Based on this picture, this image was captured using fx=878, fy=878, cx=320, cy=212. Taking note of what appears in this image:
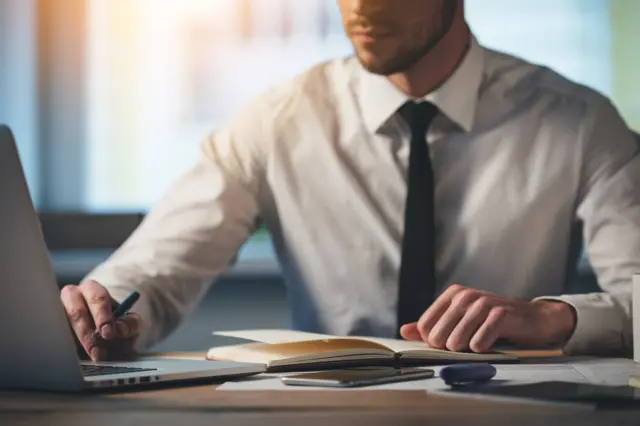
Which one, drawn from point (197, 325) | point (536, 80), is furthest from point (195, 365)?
point (197, 325)

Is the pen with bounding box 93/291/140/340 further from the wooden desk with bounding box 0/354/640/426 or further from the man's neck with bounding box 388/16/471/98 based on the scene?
the man's neck with bounding box 388/16/471/98

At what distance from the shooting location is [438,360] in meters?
0.96

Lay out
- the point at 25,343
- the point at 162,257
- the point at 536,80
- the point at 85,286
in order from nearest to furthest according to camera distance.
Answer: the point at 25,343
the point at 85,286
the point at 162,257
the point at 536,80

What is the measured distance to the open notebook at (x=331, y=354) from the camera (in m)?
0.91

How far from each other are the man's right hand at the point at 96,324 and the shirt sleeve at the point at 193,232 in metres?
Result: 0.27

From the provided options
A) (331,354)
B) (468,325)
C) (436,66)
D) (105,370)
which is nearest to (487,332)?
(468,325)

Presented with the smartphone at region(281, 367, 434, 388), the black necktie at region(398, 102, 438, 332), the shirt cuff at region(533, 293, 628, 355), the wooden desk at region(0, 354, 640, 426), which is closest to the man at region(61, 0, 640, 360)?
the black necktie at region(398, 102, 438, 332)

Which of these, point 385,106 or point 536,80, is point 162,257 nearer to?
point 385,106

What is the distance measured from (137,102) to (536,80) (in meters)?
1.06

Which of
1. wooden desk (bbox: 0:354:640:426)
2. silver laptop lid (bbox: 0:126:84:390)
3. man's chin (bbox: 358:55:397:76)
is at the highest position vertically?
man's chin (bbox: 358:55:397:76)

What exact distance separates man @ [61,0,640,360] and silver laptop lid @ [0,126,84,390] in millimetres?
765

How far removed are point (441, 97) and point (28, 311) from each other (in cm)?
109

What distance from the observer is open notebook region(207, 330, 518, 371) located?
2.98 feet

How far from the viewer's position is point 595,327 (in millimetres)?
1257
